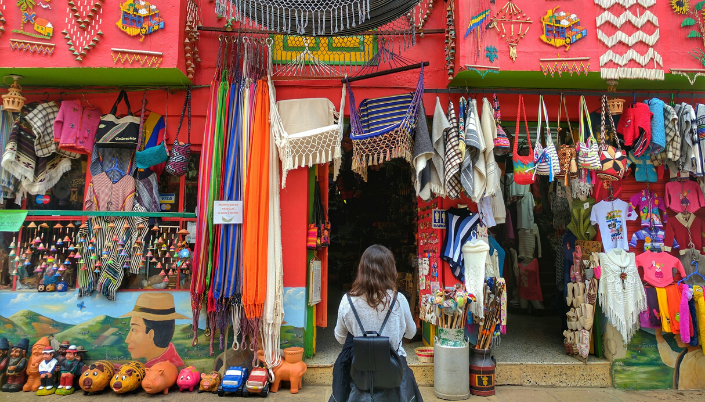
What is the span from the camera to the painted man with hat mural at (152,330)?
15.2 feet

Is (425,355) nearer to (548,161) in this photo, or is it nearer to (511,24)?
(548,161)

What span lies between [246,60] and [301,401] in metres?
3.70

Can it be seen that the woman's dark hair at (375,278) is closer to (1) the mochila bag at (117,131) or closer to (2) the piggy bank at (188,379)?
(2) the piggy bank at (188,379)

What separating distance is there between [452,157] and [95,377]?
13.9ft

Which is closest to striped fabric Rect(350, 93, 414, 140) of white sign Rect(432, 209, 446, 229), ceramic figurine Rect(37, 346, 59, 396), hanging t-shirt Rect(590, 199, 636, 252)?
white sign Rect(432, 209, 446, 229)

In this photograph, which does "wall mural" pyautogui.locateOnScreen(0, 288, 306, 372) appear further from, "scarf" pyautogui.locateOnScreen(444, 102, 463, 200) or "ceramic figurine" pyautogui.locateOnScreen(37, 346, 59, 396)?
"scarf" pyautogui.locateOnScreen(444, 102, 463, 200)

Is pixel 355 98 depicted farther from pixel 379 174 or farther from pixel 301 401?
pixel 301 401

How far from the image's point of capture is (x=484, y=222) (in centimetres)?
500

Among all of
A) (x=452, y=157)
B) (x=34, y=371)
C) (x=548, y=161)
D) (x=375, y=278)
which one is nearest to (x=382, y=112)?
(x=452, y=157)

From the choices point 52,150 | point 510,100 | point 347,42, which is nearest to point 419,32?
point 347,42

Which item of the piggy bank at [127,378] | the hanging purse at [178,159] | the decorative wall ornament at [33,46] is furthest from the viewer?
the hanging purse at [178,159]

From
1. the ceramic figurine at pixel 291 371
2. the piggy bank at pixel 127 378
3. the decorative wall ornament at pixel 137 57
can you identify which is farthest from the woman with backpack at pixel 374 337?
the decorative wall ornament at pixel 137 57

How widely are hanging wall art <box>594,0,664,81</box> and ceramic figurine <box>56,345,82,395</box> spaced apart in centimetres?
632

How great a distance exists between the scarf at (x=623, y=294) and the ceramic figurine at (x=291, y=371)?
11.4 feet
